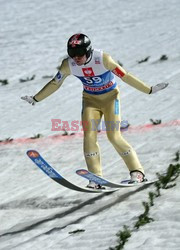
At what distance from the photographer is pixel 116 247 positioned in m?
6.17

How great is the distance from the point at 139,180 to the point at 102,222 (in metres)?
1.26

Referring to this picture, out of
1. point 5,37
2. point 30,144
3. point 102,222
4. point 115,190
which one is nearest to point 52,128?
point 30,144

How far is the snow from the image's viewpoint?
6973 millimetres

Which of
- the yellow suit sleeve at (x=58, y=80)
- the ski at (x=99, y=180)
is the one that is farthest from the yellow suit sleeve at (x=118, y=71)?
the ski at (x=99, y=180)

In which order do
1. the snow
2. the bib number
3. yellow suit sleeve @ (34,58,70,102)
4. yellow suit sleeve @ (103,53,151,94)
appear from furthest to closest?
yellow suit sleeve @ (34,58,70,102), the bib number, yellow suit sleeve @ (103,53,151,94), the snow

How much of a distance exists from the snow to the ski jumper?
1.93ft

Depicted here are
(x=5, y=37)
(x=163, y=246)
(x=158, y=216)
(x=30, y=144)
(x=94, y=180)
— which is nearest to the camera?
(x=163, y=246)

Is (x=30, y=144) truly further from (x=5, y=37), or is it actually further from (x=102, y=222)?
(x=5, y=37)

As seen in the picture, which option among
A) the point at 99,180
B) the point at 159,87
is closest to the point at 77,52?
the point at 159,87

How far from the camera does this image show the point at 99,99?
815 cm

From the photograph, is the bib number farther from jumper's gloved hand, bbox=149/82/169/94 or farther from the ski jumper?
jumper's gloved hand, bbox=149/82/169/94

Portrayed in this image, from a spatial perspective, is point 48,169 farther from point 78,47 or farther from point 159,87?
point 159,87

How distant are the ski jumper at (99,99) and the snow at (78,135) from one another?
59cm

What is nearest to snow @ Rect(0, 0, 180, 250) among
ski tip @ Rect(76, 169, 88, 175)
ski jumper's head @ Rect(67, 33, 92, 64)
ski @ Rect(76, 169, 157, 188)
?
ski @ Rect(76, 169, 157, 188)
